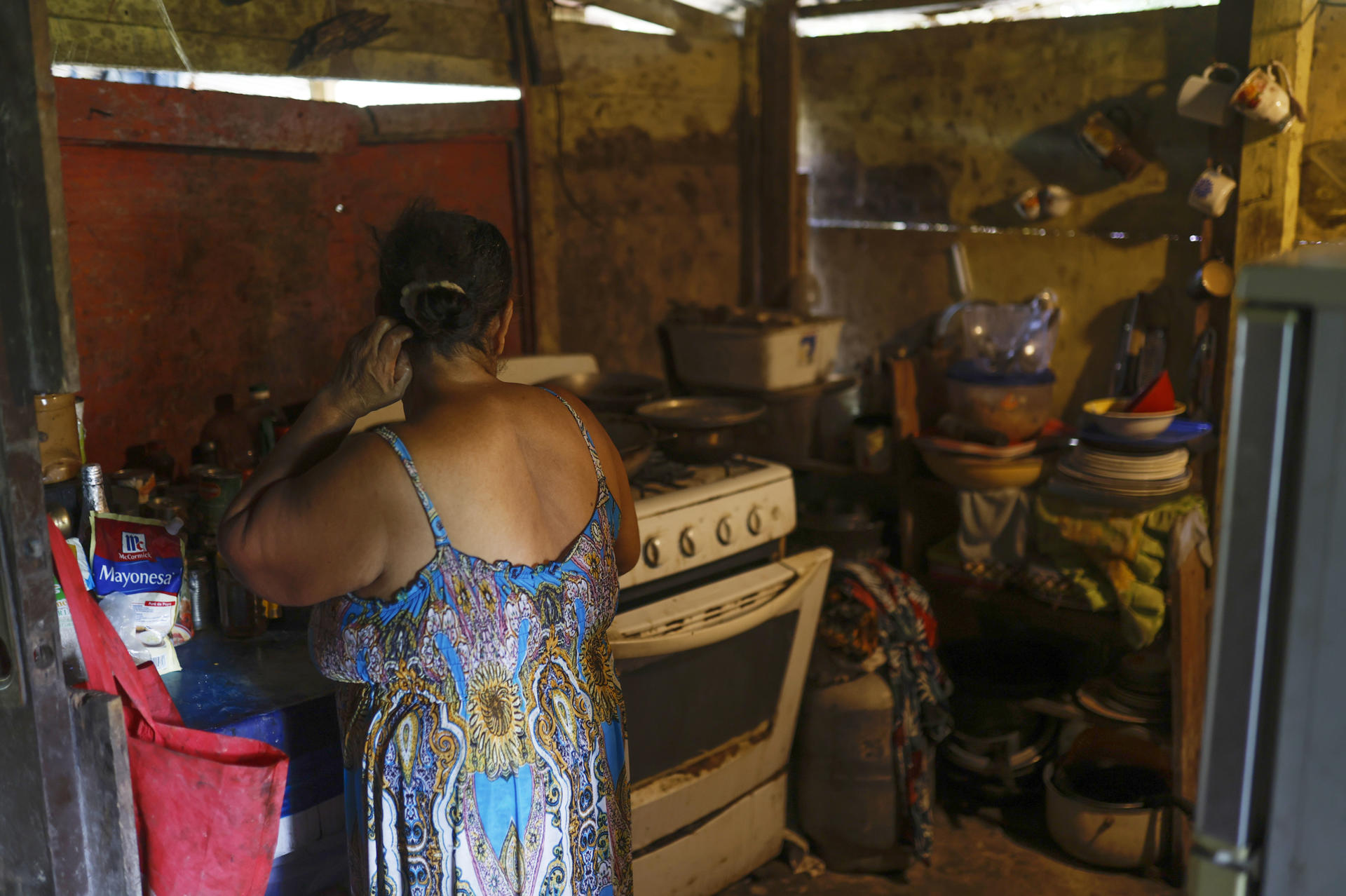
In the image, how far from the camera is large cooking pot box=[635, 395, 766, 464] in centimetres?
287

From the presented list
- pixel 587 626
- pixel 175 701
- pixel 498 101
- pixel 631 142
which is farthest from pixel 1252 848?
pixel 631 142

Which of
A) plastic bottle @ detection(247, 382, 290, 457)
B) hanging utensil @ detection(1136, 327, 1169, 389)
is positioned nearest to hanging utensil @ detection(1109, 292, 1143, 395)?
hanging utensil @ detection(1136, 327, 1169, 389)

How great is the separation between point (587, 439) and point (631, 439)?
0.99 metres

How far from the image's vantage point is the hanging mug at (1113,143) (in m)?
3.43

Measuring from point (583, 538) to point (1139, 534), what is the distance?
192cm

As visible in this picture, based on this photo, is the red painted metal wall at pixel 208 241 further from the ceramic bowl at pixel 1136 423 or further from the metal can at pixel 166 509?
the ceramic bowl at pixel 1136 423

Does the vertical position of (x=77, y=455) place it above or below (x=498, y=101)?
below

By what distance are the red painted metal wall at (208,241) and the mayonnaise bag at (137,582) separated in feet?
2.71

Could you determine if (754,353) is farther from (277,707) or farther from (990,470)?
(277,707)

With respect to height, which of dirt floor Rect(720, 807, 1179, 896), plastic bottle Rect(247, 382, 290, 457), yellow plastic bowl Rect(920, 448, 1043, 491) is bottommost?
dirt floor Rect(720, 807, 1179, 896)

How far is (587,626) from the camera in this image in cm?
167

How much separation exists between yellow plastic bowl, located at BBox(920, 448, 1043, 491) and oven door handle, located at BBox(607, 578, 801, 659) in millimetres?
764

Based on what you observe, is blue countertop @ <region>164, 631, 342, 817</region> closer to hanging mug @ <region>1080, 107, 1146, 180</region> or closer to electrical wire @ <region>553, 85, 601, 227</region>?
electrical wire @ <region>553, 85, 601, 227</region>

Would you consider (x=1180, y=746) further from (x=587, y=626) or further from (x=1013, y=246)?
(x=587, y=626)
